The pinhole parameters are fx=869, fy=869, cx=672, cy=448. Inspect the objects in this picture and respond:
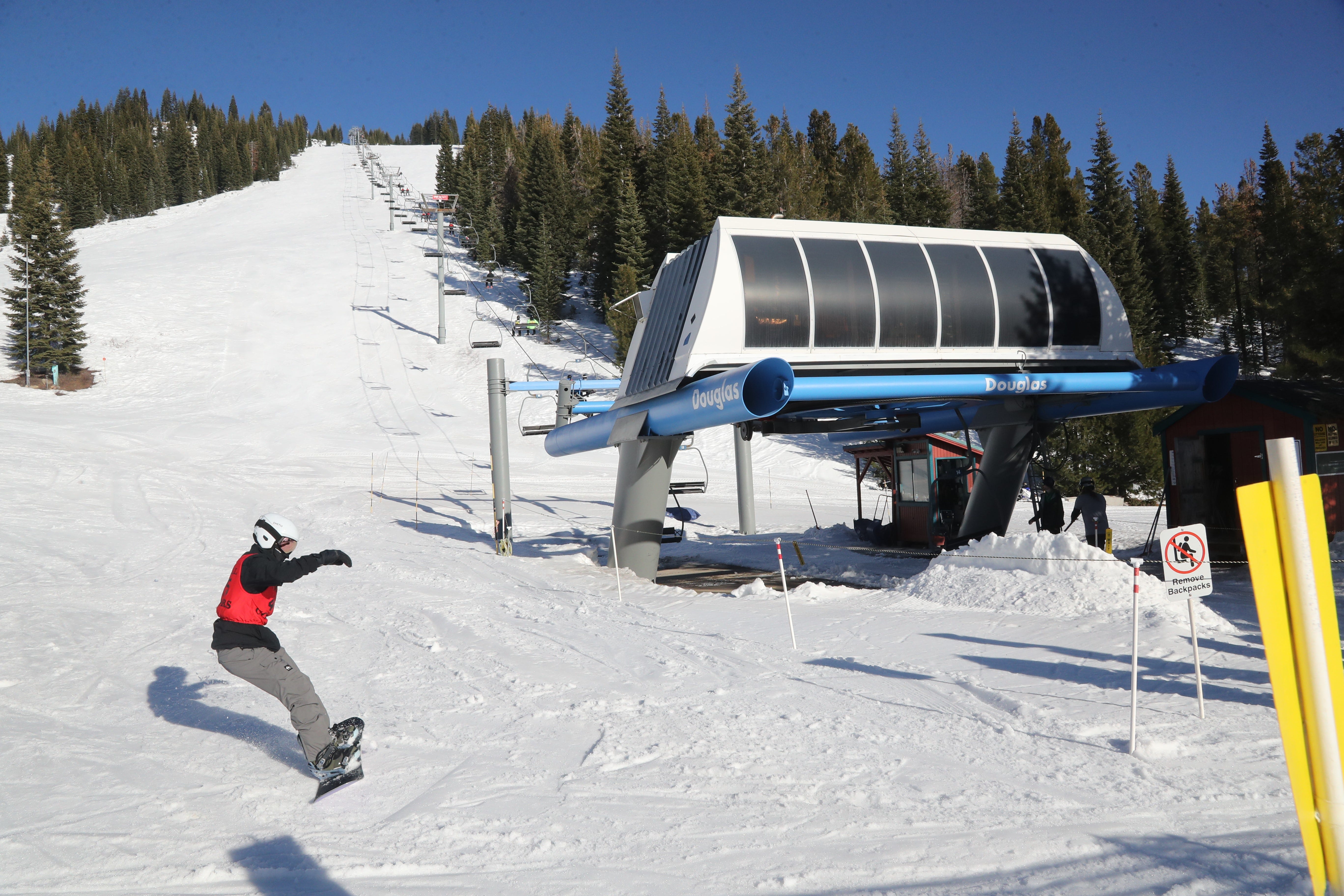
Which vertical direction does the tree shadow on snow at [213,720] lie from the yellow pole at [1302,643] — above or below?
below

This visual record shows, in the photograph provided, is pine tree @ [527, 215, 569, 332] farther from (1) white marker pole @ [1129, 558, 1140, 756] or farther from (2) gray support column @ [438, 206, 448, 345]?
(1) white marker pole @ [1129, 558, 1140, 756]

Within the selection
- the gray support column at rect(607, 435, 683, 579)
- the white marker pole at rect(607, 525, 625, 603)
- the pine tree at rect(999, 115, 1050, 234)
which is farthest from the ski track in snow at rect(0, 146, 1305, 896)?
the pine tree at rect(999, 115, 1050, 234)

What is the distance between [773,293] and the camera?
42.1ft

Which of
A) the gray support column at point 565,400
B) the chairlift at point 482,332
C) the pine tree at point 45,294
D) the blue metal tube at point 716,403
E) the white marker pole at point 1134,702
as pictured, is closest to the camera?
the white marker pole at point 1134,702

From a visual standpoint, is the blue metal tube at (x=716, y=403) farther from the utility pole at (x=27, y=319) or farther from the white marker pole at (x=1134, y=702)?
the utility pole at (x=27, y=319)

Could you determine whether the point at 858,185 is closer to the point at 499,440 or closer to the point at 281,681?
the point at 499,440

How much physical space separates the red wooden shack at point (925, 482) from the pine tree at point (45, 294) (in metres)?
42.8

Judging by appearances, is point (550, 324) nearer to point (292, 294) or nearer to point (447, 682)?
point (292, 294)

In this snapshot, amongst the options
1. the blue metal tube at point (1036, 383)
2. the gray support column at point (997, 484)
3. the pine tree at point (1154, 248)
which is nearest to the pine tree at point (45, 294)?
the gray support column at point (997, 484)

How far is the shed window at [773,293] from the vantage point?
500 inches

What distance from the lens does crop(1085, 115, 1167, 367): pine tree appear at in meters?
48.5

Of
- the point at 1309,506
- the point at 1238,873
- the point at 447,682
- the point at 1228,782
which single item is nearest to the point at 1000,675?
the point at 1228,782

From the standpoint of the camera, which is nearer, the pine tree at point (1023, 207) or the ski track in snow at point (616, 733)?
the ski track in snow at point (616, 733)

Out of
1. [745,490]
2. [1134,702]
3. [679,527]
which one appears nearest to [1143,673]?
[1134,702]
